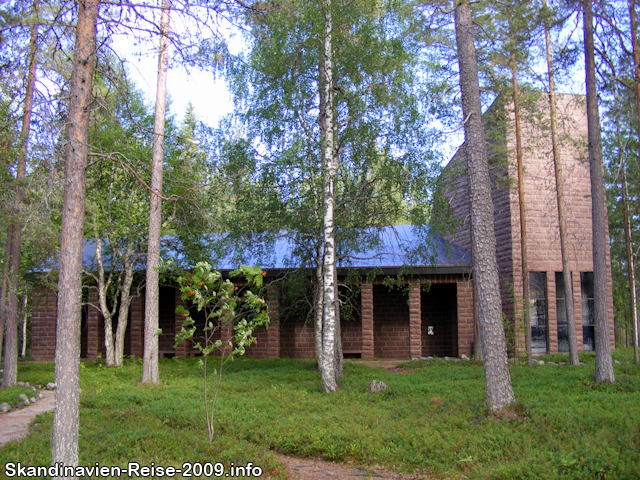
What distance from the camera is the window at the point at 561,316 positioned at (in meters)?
17.8

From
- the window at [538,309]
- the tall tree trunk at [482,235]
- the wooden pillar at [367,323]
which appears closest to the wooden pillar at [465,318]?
the window at [538,309]

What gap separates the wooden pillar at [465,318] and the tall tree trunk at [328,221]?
7995 millimetres

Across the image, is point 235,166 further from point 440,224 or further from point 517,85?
point 517,85

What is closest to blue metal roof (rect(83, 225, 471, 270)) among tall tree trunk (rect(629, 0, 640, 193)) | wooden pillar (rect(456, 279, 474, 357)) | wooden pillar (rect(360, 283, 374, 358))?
wooden pillar (rect(456, 279, 474, 357))

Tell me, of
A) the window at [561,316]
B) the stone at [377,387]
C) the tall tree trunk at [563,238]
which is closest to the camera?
the stone at [377,387]

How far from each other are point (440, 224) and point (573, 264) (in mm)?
7762

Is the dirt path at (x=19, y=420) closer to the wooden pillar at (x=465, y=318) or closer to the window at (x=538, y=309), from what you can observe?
the wooden pillar at (x=465, y=318)

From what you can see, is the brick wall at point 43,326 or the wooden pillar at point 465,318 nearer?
the wooden pillar at point 465,318

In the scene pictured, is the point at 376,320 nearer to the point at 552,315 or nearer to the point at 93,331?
the point at 552,315

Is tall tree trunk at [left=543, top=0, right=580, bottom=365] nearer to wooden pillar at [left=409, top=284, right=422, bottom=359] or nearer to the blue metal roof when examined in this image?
the blue metal roof

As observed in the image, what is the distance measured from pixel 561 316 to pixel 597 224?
873cm

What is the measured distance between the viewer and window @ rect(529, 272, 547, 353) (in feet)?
57.8

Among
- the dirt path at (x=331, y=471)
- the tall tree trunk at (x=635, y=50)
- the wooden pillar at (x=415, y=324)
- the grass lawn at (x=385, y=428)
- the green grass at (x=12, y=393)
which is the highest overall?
the tall tree trunk at (x=635, y=50)

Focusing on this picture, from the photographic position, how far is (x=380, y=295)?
2039 centimetres
